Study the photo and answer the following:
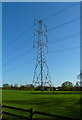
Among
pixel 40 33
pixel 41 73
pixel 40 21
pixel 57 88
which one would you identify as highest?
pixel 40 21

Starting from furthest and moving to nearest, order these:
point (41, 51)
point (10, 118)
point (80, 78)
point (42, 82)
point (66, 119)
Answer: point (80, 78) → point (42, 82) → point (41, 51) → point (10, 118) → point (66, 119)

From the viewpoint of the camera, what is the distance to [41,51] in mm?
62469

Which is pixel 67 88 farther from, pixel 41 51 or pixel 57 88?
pixel 41 51

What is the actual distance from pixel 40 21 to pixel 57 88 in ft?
113

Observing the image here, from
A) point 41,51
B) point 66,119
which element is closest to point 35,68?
point 41,51

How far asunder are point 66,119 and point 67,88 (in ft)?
254

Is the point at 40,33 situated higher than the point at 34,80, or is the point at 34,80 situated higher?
the point at 40,33

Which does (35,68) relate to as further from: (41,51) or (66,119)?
(66,119)

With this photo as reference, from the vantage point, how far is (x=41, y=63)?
64.4 meters

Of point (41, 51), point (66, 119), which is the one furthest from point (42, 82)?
point (66, 119)

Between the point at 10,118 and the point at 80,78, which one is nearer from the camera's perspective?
the point at 10,118

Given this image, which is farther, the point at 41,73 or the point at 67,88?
the point at 67,88

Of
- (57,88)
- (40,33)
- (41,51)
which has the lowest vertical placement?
(57,88)

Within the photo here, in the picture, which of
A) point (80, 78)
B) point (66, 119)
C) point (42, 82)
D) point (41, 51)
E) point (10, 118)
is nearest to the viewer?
point (66, 119)
